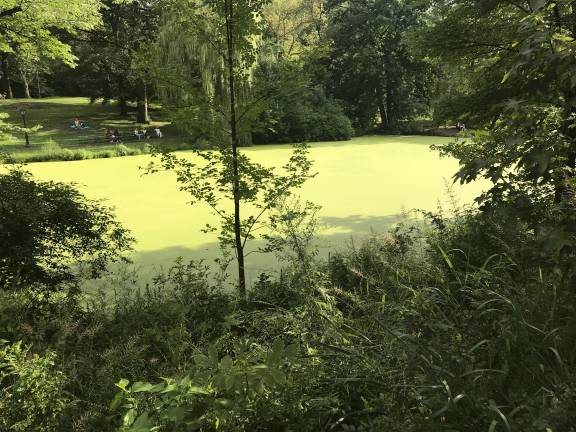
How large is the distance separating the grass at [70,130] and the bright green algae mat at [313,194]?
0.87 metres

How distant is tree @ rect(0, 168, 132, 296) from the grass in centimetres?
506

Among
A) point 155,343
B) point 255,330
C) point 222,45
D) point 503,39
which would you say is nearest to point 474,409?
point 255,330

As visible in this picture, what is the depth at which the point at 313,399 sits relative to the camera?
1.21 m

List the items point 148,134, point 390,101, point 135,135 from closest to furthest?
1. point 135,135
2. point 148,134
3. point 390,101

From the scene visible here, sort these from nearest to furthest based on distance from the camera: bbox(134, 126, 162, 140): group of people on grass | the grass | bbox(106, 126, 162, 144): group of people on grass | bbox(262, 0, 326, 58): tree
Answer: the grass, bbox(106, 126, 162, 144): group of people on grass, bbox(134, 126, 162, 140): group of people on grass, bbox(262, 0, 326, 58): tree

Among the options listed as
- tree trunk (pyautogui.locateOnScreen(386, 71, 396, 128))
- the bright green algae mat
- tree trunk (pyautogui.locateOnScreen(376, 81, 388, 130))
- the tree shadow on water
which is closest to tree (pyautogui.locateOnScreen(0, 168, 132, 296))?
the tree shadow on water

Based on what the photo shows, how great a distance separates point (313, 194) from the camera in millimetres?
5734

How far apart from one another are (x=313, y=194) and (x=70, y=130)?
1267 cm

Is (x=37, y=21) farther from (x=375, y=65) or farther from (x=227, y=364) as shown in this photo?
(x=375, y=65)

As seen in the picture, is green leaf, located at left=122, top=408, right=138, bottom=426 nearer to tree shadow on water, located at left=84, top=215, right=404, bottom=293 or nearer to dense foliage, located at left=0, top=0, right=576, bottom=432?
dense foliage, located at left=0, top=0, right=576, bottom=432

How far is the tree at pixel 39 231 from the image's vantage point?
99.5 inches

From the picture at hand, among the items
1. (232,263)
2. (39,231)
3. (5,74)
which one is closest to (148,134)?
(232,263)

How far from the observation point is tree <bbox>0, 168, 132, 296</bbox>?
2527mm

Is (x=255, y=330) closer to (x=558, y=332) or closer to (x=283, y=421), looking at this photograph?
(x=283, y=421)
